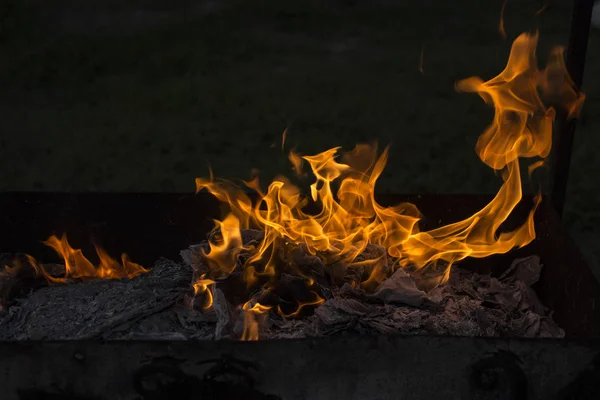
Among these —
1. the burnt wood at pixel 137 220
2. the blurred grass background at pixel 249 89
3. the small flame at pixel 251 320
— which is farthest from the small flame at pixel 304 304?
the blurred grass background at pixel 249 89

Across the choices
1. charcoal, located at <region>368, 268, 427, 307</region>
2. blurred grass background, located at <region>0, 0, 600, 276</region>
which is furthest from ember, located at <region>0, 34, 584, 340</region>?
blurred grass background, located at <region>0, 0, 600, 276</region>

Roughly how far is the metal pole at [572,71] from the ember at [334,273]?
0.20ft

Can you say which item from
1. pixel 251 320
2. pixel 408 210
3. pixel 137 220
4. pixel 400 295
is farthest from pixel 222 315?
pixel 408 210

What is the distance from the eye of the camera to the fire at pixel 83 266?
3.59 m

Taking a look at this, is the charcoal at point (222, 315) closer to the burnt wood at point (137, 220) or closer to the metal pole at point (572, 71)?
the burnt wood at point (137, 220)

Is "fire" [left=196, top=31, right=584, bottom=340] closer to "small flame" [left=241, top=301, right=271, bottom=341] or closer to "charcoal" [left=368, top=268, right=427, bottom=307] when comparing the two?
"charcoal" [left=368, top=268, right=427, bottom=307]

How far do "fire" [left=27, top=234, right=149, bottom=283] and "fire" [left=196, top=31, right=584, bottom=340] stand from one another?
54cm

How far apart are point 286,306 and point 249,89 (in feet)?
17.3

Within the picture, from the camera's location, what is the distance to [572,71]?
11.0 ft

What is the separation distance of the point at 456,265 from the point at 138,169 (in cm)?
339

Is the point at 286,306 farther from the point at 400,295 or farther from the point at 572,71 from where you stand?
the point at 572,71

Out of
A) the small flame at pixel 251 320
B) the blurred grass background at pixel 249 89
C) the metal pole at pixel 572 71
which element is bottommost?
the blurred grass background at pixel 249 89

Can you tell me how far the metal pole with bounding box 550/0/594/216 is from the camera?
127 inches

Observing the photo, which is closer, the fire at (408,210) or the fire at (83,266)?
the fire at (408,210)
